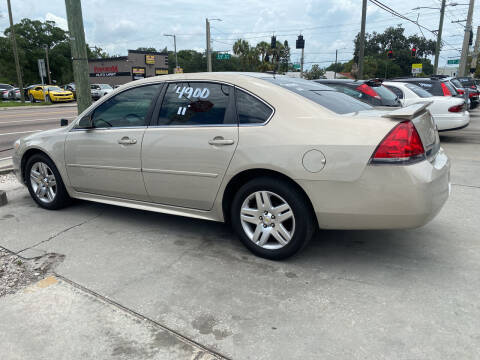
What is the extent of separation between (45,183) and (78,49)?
2.51 meters

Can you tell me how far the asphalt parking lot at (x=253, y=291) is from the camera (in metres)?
2.25

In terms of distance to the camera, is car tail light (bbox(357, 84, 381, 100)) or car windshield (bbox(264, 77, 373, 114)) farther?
car tail light (bbox(357, 84, 381, 100))

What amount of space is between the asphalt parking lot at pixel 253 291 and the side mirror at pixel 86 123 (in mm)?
1040

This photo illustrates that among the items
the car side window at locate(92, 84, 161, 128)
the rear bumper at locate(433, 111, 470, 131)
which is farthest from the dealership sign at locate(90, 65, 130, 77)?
the car side window at locate(92, 84, 161, 128)

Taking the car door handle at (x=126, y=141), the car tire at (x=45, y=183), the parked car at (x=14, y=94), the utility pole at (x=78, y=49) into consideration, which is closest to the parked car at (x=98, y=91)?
the parked car at (x=14, y=94)

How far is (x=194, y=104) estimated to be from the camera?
11.6 ft

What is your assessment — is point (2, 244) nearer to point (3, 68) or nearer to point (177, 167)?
point (177, 167)

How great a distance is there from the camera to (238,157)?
3.18 m

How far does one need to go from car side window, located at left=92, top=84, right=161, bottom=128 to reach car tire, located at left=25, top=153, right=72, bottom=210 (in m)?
0.90

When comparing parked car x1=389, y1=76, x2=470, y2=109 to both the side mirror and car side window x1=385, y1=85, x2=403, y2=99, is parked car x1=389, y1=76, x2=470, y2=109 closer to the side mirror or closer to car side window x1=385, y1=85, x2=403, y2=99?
car side window x1=385, y1=85, x2=403, y2=99

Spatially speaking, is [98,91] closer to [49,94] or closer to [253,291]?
[49,94]

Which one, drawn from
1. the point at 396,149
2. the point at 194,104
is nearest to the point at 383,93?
the point at 194,104

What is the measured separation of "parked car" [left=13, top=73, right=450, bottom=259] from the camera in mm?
2771

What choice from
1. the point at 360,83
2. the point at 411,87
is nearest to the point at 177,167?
the point at 360,83
